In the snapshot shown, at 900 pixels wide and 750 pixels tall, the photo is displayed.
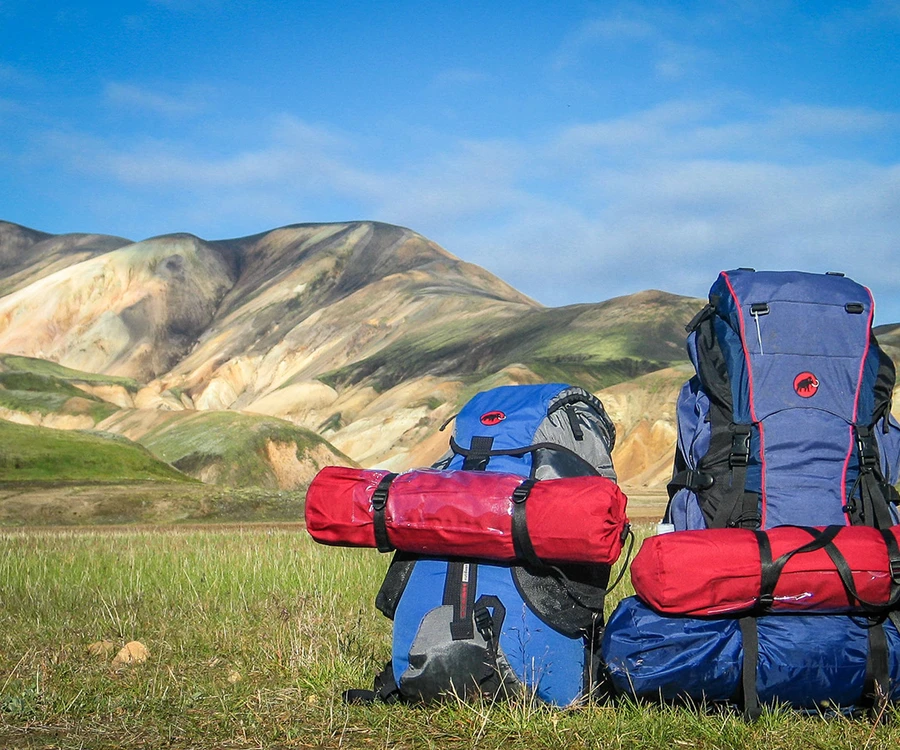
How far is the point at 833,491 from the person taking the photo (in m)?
4.23

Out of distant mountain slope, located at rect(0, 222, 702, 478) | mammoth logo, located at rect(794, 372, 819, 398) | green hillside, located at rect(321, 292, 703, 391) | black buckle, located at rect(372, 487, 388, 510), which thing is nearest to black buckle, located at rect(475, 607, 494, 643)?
black buckle, located at rect(372, 487, 388, 510)

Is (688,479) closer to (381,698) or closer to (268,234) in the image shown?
(381,698)

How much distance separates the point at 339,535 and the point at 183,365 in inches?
4642

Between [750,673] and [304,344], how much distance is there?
372 feet

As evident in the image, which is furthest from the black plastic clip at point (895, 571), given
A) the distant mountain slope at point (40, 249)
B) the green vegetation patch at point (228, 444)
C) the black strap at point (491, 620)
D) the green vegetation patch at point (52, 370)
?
the distant mountain slope at point (40, 249)

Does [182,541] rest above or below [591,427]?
below

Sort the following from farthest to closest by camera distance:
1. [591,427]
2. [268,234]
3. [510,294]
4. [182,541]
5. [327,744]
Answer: [268,234]
[510,294]
[182,541]
[591,427]
[327,744]

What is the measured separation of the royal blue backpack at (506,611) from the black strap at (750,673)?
1.93 ft

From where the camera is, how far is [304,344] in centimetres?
11588

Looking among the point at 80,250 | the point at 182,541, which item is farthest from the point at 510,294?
the point at 182,541

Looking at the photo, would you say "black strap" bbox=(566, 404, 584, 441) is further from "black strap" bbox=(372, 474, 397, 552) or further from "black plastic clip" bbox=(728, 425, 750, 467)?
"black strap" bbox=(372, 474, 397, 552)

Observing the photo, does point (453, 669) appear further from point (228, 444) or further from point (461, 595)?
point (228, 444)

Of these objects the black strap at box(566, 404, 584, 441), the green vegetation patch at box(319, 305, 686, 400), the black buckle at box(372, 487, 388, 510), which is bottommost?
the black buckle at box(372, 487, 388, 510)

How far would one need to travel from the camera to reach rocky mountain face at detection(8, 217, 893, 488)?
5397 cm
